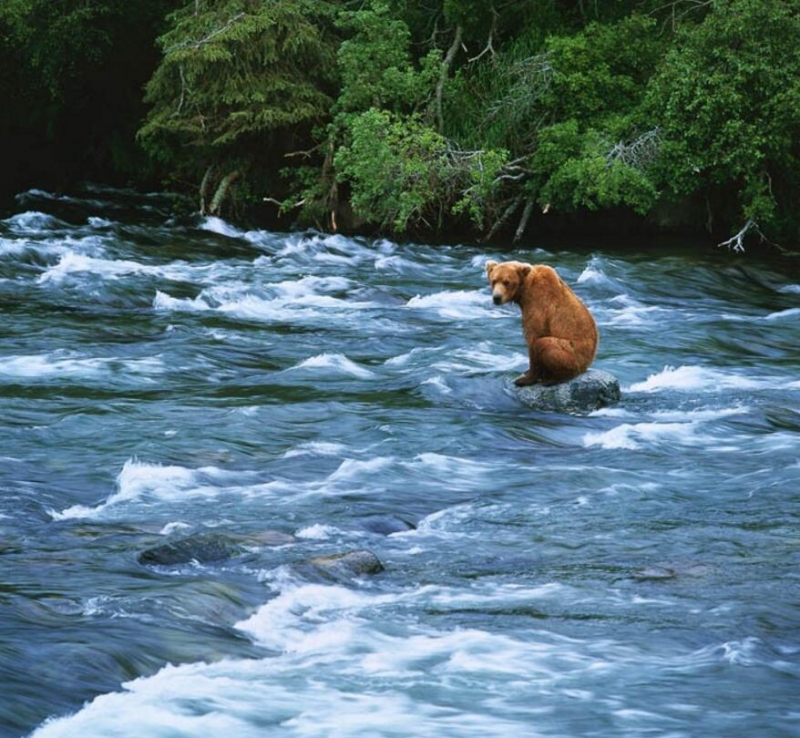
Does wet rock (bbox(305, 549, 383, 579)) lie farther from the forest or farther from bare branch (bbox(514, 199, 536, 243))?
bare branch (bbox(514, 199, 536, 243))

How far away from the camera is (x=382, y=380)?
11.6 metres

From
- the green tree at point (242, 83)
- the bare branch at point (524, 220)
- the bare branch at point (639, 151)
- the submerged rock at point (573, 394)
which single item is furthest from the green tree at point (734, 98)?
the submerged rock at point (573, 394)

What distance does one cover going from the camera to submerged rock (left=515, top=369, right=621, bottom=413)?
397 inches

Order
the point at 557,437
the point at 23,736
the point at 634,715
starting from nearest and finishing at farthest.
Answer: the point at 23,736 → the point at 634,715 → the point at 557,437

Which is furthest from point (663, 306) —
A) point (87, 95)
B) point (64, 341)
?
point (87, 95)

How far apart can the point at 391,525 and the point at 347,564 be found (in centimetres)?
92

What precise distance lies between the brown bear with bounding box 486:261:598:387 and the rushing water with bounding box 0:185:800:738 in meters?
0.39

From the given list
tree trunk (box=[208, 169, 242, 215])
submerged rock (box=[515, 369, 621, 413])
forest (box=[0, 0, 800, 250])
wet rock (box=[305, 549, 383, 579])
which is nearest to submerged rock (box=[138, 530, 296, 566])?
wet rock (box=[305, 549, 383, 579])

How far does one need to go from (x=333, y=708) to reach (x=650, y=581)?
1.97m

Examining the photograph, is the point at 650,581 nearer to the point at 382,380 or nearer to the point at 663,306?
the point at 382,380

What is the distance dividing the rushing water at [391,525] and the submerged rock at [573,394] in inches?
5.4

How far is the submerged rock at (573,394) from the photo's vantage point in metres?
10.1

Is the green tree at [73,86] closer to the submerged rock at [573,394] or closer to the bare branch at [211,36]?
the bare branch at [211,36]

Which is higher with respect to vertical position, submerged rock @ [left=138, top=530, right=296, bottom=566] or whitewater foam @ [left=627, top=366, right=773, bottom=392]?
whitewater foam @ [left=627, top=366, right=773, bottom=392]
